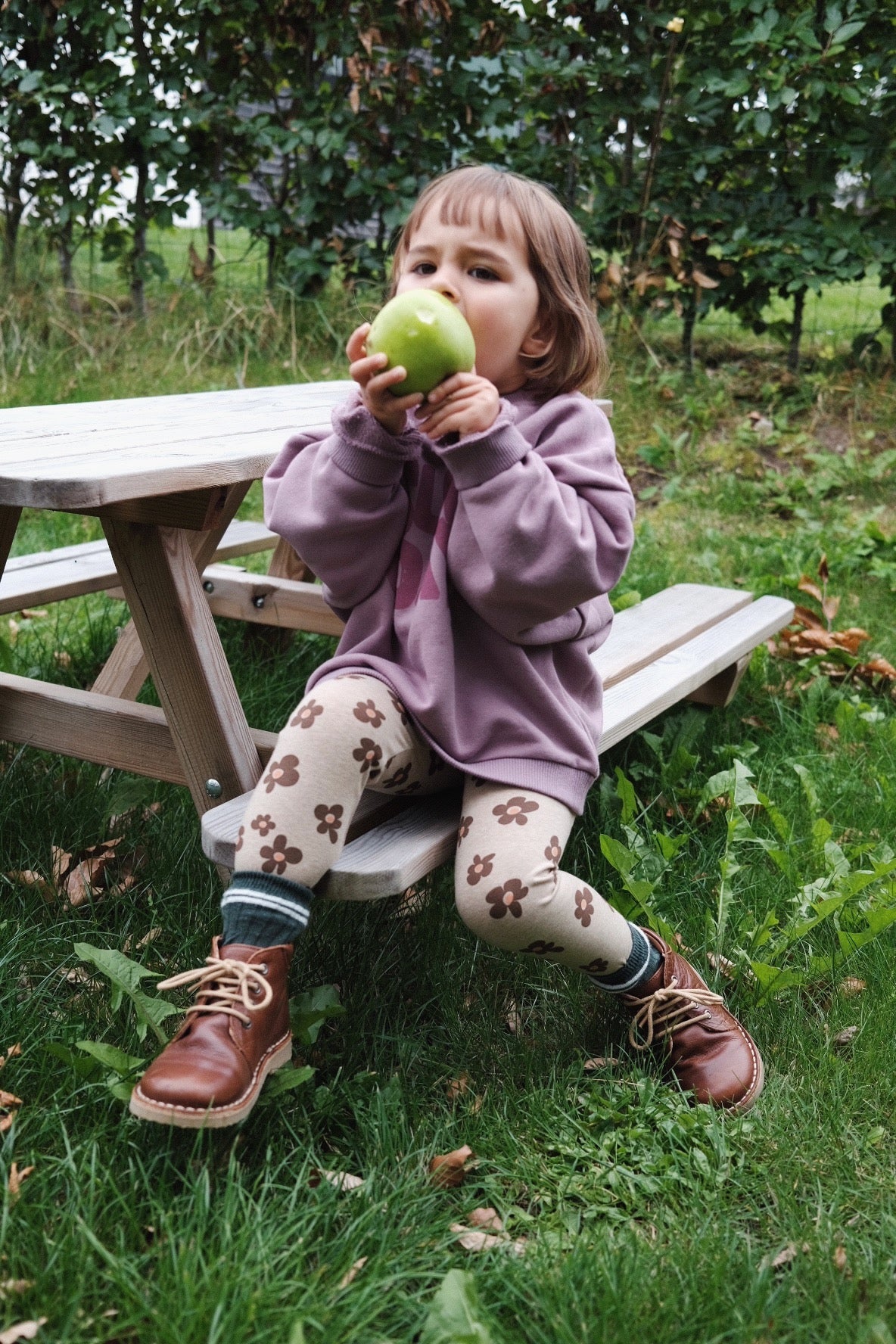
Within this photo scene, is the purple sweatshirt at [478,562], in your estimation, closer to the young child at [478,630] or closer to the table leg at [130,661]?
the young child at [478,630]

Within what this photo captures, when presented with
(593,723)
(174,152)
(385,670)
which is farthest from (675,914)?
(174,152)

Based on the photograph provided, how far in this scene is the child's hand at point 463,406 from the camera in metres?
1.71

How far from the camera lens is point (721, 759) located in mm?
3023

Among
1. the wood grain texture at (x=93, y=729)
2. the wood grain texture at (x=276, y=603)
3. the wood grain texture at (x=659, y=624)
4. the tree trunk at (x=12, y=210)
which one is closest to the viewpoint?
the wood grain texture at (x=93, y=729)

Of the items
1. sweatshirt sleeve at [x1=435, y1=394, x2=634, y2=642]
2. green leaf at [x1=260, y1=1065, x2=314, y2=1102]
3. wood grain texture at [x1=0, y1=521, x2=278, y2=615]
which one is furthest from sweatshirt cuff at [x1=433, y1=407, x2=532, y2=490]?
wood grain texture at [x1=0, y1=521, x2=278, y2=615]

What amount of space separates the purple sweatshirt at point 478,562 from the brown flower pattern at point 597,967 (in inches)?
9.1

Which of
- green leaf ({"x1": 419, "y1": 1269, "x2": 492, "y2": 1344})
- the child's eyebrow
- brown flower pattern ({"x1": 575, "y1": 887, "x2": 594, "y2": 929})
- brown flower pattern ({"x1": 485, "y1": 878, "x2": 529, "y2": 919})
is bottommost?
green leaf ({"x1": 419, "y1": 1269, "x2": 492, "y2": 1344})

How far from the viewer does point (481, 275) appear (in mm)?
1933

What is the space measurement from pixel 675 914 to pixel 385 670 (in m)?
0.80

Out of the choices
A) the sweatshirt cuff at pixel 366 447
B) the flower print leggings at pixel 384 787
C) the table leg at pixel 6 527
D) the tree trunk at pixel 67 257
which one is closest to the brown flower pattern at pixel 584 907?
the flower print leggings at pixel 384 787

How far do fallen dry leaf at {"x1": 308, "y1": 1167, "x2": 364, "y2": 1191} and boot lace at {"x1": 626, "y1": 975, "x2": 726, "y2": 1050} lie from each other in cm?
51

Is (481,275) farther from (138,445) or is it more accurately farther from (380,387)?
(138,445)

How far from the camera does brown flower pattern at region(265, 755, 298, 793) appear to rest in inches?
67.2

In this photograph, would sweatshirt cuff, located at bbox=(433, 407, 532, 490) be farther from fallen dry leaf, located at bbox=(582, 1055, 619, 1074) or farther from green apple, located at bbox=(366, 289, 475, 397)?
fallen dry leaf, located at bbox=(582, 1055, 619, 1074)
